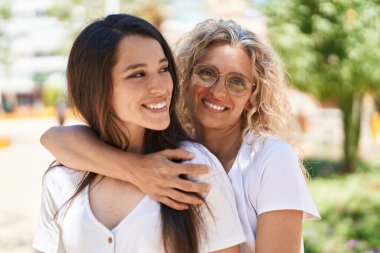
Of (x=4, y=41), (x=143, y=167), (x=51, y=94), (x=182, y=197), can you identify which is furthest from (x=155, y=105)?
(x=4, y=41)

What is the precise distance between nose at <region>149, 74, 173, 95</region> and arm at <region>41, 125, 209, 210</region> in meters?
0.22

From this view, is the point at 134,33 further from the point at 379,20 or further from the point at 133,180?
the point at 379,20

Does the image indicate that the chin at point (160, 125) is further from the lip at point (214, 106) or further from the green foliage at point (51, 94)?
the green foliage at point (51, 94)

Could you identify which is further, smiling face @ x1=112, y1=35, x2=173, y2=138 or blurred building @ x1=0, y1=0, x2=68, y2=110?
blurred building @ x1=0, y1=0, x2=68, y2=110

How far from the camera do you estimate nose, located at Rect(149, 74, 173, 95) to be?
7.09 ft

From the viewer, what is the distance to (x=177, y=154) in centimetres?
222

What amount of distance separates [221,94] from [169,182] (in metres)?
0.61

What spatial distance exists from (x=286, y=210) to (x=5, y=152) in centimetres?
1782

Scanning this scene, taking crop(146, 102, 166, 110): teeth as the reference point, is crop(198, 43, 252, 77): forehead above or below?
above

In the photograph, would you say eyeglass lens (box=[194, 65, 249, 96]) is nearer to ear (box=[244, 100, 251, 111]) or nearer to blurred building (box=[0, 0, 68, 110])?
ear (box=[244, 100, 251, 111])

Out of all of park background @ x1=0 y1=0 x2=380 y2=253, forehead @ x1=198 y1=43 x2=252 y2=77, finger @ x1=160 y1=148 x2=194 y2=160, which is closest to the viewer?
finger @ x1=160 y1=148 x2=194 y2=160

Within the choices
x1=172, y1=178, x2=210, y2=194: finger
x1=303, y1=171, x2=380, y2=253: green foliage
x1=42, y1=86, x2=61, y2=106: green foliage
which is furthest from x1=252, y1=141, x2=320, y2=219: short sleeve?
x1=42, y1=86, x2=61, y2=106: green foliage

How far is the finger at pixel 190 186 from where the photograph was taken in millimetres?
2137

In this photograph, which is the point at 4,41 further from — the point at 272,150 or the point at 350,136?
the point at 272,150
